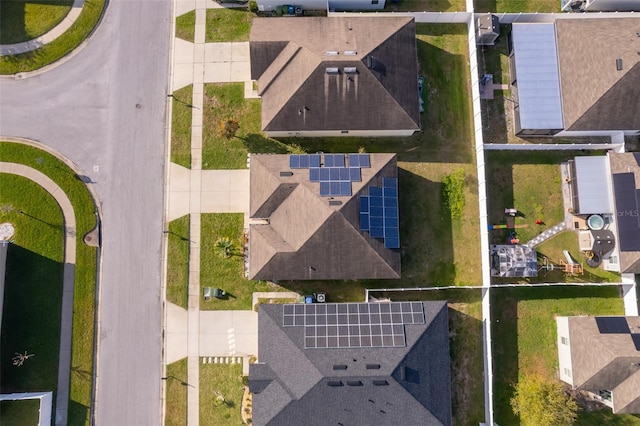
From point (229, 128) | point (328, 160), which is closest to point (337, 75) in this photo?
point (328, 160)

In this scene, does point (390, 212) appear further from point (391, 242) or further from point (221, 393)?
point (221, 393)

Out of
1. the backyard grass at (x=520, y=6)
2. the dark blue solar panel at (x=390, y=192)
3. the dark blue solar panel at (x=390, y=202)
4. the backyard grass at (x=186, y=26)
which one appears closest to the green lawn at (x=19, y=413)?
the dark blue solar panel at (x=390, y=202)

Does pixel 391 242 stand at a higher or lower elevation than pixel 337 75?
lower

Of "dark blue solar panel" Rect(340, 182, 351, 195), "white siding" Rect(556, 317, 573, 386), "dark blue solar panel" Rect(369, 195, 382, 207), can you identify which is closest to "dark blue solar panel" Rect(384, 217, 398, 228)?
"dark blue solar panel" Rect(369, 195, 382, 207)

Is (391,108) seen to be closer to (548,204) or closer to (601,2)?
(548,204)

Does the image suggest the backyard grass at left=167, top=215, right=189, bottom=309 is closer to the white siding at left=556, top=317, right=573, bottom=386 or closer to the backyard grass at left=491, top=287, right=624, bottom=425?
the backyard grass at left=491, top=287, right=624, bottom=425

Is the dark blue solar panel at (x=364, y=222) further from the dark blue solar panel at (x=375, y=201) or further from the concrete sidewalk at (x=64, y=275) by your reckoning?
the concrete sidewalk at (x=64, y=275)
